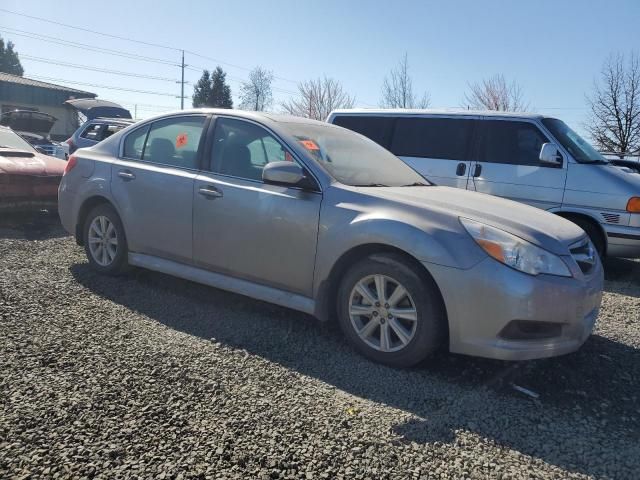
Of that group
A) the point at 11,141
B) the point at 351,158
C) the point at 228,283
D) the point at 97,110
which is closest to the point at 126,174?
the point at 228,283

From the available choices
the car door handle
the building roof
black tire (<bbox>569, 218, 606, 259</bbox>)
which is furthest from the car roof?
the building roof

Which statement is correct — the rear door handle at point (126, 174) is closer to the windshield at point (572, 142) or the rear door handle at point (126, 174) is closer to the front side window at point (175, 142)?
the front side window at point (175, 142)

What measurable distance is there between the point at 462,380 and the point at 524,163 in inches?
172

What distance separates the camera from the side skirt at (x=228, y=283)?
12.1 feet

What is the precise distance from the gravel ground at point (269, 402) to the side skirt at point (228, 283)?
0.23 meters

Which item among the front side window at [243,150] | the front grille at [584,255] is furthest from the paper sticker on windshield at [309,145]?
the front grille at [584,255]

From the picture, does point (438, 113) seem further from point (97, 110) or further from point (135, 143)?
point (97, 110)

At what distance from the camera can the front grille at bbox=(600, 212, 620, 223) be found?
6055mm

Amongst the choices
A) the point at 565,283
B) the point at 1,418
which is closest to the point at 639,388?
the point at 565,283

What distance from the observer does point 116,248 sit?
480cm

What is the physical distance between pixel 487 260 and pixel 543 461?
1.11 meters

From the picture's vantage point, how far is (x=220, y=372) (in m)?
3.07

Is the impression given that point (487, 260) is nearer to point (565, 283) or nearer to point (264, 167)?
point (565, 283)

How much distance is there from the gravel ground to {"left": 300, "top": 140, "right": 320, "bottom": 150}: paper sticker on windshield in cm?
132
